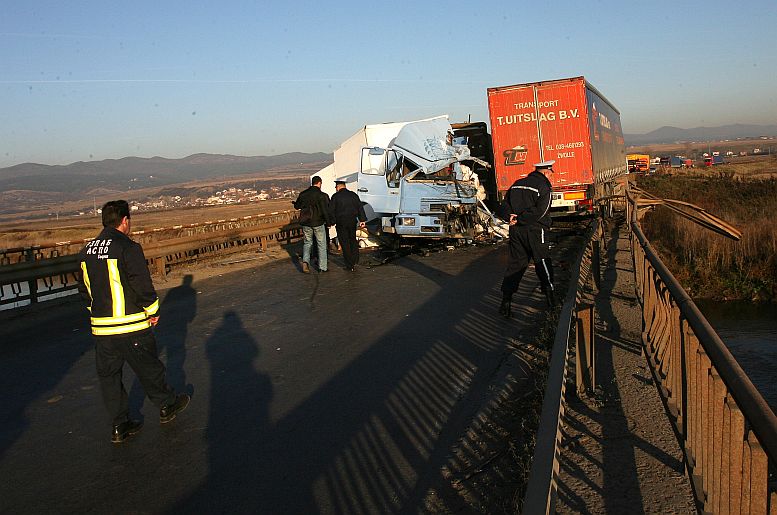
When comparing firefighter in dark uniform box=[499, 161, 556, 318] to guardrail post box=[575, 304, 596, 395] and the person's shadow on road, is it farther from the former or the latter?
the person's shadow on road

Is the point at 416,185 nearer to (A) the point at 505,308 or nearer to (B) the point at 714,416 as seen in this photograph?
(A) the point at 505,308

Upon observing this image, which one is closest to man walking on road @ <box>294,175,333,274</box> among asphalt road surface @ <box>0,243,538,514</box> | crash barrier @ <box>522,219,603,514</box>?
asphalt road surface @ <box>0,243,538,514</box>

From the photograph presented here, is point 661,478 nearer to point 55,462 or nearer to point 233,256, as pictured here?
point 55,462

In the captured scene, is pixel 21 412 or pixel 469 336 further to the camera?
pixel 469 336

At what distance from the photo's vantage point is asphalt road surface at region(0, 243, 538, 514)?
4.57m

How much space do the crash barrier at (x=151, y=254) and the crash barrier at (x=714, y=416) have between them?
10.5 meters

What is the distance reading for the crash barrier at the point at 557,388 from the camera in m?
2.86

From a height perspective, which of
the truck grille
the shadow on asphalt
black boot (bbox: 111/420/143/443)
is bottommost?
the shadow on asphalt

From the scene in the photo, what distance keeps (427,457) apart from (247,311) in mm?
6370

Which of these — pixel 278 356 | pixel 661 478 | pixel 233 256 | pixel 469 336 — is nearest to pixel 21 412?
pixel 278 356

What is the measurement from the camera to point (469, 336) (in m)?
8.41

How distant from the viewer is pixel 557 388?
4.15 m

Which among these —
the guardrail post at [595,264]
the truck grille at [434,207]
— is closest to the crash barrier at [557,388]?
the guardrail post at [595,264]

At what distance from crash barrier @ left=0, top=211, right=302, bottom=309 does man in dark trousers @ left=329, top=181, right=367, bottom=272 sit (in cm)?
356
